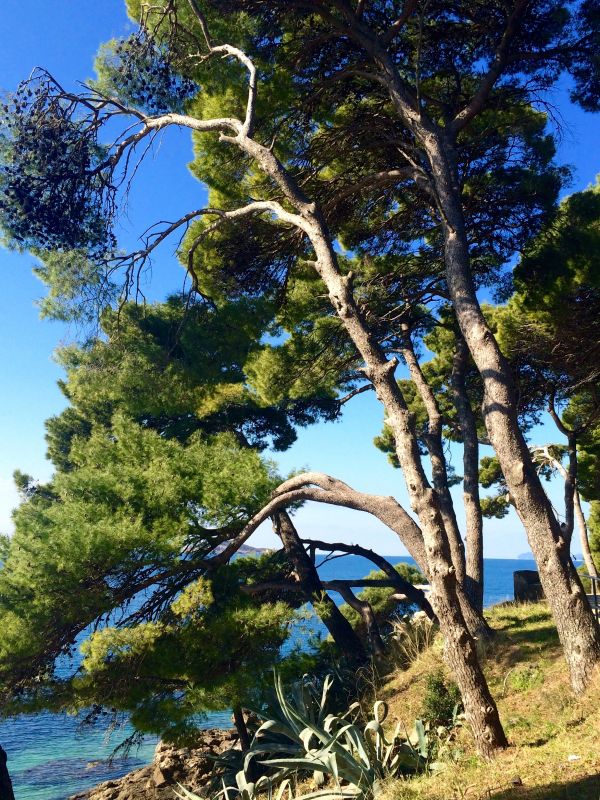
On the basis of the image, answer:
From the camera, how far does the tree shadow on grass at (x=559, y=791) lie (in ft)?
11.9

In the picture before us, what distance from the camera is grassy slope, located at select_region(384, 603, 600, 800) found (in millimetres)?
3980

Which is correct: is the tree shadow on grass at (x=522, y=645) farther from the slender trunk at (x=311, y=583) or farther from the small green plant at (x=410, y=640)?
the slender trunk at (x=311, y=583)

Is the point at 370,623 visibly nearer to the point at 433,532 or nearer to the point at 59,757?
the point at 433,532

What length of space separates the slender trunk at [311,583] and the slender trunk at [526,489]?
193 inches

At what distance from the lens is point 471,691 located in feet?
16.5

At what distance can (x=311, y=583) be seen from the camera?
34.5 ft

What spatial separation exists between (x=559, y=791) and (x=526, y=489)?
2820 mm

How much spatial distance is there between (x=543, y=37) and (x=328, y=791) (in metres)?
9.47

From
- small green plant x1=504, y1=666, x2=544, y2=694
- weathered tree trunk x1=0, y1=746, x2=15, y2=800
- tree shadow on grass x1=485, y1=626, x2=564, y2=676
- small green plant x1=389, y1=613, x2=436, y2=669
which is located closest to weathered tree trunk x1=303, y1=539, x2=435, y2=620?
small green plant x1=389, y1=613, x2=436, y2=669

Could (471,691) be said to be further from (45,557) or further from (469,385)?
(469,385)

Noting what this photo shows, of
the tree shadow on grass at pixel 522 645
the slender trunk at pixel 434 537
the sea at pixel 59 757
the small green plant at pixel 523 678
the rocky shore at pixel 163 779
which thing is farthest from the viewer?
the sea at pixel 59 757

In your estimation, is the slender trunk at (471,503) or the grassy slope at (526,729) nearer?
the grassy slope at (526,729)

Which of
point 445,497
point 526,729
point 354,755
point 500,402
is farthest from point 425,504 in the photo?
point 445,497

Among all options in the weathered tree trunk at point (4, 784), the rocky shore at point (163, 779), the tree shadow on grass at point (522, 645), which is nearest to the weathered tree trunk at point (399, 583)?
the tree shadow on grass at point (522, 645)
